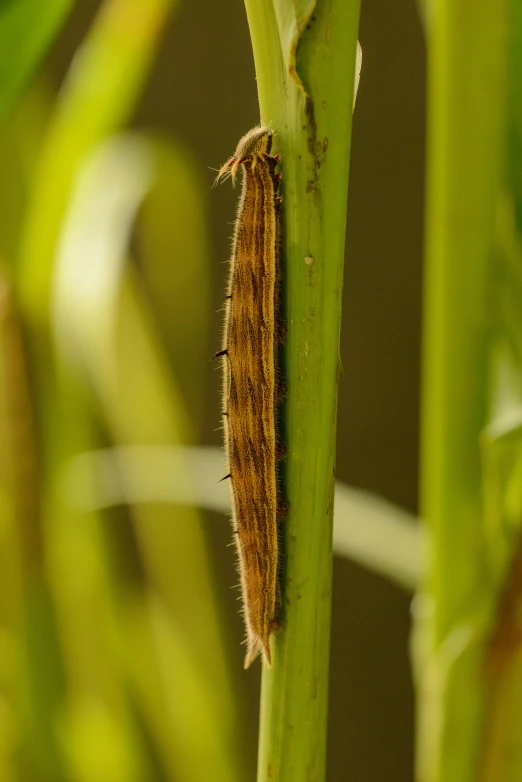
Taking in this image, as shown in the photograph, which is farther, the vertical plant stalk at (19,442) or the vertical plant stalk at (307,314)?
the vertical plant stalk at (19,442)

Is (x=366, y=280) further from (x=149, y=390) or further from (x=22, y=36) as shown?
(x=22, y=36)

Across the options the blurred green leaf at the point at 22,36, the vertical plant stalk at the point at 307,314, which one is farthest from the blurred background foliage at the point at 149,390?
the vertical plant stalk at the point at 307,314

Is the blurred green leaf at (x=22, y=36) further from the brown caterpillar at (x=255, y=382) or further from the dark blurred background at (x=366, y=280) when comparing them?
the dark blurred background at (x=366, y=280)

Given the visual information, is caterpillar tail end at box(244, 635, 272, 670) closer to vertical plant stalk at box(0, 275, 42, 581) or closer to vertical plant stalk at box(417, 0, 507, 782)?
vertical plant stalk at box(417, 0, 507, 782)

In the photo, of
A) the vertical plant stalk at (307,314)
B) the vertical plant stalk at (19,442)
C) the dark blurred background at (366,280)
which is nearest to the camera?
the vertical plant stalk at (307,314)

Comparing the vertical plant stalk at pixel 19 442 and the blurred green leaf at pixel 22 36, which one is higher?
the blurred green leaf at pixel 22 36

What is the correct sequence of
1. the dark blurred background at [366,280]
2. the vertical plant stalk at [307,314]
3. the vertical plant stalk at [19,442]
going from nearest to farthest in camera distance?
the vertical plant stalk at [307,314], the vertical plant stalk at [19,442], the dark blurred background at [366,280]

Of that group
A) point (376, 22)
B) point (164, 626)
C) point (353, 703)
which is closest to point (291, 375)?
point (164, 626)
